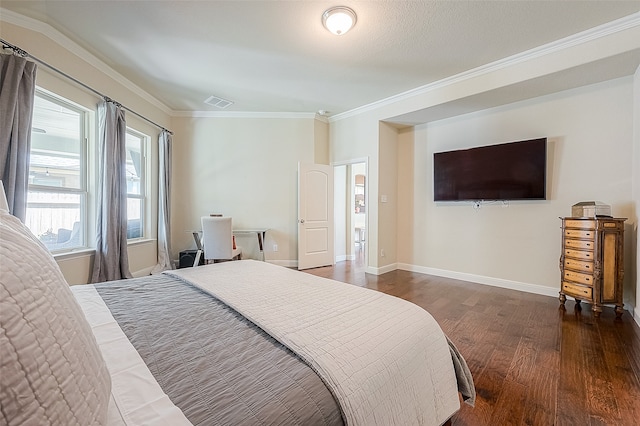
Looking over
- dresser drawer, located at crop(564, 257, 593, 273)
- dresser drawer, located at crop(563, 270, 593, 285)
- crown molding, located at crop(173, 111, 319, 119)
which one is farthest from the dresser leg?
crown molding, located at crop(173, 111, 319, 119)

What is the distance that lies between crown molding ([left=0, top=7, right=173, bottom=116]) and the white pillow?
10.4 ft

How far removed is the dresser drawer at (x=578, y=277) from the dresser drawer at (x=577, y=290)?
2.1 inches

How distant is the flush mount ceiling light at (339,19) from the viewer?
2.36m

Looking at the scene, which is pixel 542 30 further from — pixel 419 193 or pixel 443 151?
pixel 419 193

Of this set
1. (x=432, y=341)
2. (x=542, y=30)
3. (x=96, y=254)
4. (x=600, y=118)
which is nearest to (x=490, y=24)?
(x=542, y=30)

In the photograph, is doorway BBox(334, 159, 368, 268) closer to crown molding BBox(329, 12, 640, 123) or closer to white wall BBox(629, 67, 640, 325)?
crown molding BBox(329, 12, 640, 123)

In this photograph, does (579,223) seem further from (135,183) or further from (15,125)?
(135,183)

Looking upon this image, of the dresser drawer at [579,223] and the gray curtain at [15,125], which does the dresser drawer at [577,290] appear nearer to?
the dresser drawer at [579,223]

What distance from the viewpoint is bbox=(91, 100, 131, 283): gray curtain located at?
3.16 meters

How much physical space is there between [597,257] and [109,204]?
5.35 metres

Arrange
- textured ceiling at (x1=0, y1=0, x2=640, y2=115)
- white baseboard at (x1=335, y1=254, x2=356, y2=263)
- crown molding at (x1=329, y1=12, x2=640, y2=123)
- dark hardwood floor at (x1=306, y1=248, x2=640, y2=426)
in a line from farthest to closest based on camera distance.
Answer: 1. white baseboard at (x1=335, y1=254, x2=356, y2=263)
2. crown molding at (x1=329, y1=12, x2=640, y2=123)
3. textured ceiling at (x1=0, y1=0, x2=640, y2=115)
4. dark hardwood floor at (x1=306, y1=248, x2=640, y2=426)

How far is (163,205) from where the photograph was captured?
4.46 metres

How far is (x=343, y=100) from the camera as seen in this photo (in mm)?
4371

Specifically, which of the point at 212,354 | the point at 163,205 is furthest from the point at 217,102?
the point at 212,354
